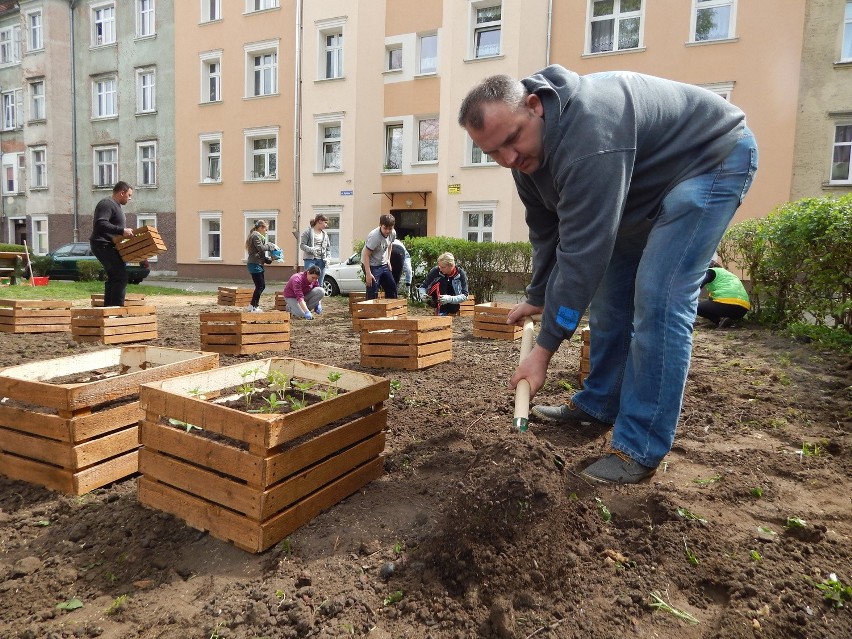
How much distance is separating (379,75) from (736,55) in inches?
482

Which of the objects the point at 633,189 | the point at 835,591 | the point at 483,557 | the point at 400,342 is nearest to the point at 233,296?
the point at 400,342

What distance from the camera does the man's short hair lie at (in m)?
2.42

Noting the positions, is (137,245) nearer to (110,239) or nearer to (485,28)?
(110,239)

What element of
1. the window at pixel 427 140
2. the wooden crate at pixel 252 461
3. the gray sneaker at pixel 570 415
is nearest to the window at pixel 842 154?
the window at pixel 427 140

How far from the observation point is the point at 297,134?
2377cm

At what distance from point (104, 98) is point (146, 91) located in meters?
3.41

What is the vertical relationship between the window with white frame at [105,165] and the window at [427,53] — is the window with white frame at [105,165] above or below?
below

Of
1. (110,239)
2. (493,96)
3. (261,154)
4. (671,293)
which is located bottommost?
(671,293)

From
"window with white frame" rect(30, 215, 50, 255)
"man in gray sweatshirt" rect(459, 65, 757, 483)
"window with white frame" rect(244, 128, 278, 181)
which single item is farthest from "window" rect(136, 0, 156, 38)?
"man in gray sweatshirt" rect(459, 65, 757, 483)

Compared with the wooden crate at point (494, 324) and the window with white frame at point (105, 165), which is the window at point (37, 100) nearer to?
the window with white frame at point (105, 165)

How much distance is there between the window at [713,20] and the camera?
17.3 m

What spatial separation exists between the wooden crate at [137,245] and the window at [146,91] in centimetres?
2345

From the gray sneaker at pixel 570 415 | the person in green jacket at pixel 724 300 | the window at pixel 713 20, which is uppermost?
the window at pixel 713 20

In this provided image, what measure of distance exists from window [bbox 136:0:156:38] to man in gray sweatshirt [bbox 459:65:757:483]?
3129 cm
